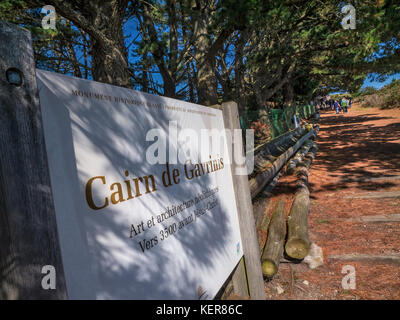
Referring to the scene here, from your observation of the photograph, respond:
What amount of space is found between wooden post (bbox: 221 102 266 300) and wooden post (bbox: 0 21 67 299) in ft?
6.26

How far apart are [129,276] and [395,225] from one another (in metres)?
4.26

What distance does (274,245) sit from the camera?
3150 millimetres

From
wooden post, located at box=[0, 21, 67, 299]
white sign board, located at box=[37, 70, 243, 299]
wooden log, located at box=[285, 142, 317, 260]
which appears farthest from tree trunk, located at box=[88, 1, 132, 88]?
wooden post, located at box=[0, 21, 67, 299]

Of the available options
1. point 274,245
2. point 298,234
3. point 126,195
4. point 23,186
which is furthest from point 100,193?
point 298,234

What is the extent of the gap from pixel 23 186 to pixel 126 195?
50 cm

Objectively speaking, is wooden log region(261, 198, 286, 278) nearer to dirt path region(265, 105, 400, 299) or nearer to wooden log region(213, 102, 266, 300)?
dirt path region(265, 105, 400, 299)

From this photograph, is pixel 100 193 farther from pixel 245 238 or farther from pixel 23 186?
pixel 245 238

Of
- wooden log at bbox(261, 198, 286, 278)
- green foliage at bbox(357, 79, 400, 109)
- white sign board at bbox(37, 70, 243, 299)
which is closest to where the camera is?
white sign board at bbox(37, 70, 243, 299)

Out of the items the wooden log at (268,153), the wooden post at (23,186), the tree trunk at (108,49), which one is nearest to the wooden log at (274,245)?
the wooden log at (268,153)

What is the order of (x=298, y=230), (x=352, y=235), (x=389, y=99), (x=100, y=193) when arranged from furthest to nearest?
(x=389, y=99) < (x=352, y=235) < (x=298, y=230) < (x=100, y=193)

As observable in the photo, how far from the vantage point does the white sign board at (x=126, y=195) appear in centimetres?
99

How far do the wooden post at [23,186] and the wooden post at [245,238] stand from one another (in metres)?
1.91

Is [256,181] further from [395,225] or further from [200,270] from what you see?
[200,270]

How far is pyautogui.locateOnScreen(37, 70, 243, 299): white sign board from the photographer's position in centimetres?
99
